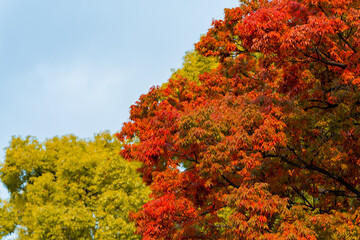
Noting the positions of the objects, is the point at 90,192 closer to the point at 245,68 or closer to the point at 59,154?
the point at 59,154

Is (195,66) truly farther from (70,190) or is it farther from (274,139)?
(274,139)

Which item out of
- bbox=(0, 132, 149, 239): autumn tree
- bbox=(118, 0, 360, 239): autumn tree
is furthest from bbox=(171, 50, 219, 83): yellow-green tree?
bbox=(118, 0, 360, 239): autumn tree

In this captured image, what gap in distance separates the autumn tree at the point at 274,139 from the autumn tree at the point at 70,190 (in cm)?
1068

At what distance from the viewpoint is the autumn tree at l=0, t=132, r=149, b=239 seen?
28.7 m

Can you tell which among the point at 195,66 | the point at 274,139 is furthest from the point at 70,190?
the point at 274,139

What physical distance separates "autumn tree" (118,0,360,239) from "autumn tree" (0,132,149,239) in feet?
35.0

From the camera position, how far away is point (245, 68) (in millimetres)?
20922

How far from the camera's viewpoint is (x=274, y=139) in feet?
43.0

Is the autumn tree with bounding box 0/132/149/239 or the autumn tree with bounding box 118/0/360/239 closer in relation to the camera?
the autumn tree with bounding box 118/0/360/239

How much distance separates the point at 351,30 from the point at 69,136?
30325mm

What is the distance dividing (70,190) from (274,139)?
22402 millimetres

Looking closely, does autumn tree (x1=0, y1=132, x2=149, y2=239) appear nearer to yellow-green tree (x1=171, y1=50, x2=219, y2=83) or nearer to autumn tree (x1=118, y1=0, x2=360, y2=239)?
yellow-green tree (x1=171, y1=50, x2=219, y2=83)

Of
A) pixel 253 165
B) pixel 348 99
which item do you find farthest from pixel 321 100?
pixel 253 165

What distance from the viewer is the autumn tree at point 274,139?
1255cm
